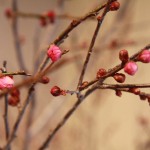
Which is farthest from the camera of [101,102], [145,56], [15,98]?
[101,102]

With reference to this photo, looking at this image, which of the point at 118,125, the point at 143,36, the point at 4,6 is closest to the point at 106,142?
the point at 118,125

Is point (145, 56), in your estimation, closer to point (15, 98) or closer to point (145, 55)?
point (145, 55)

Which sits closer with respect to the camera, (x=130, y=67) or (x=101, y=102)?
(x=130, y=67)

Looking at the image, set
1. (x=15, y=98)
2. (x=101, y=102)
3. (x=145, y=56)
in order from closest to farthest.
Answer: (x=145, y=56), (x=15, y=98), (x=101, y=102)

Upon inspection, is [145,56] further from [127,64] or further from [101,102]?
[101,102]

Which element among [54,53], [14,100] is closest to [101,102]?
[14,100]

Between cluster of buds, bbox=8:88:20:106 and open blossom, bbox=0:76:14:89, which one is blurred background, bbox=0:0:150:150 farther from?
open blossom, bbox=0:76:14:89

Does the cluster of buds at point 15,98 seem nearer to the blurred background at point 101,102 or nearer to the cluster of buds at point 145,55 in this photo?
the cluster of buds at point 145,55

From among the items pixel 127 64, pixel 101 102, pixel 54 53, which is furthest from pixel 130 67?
pixel 101 102

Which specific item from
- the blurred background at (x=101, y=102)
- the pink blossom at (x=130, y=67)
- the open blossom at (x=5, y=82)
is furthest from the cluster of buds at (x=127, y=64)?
the blurred background at (x=101, y=102)
